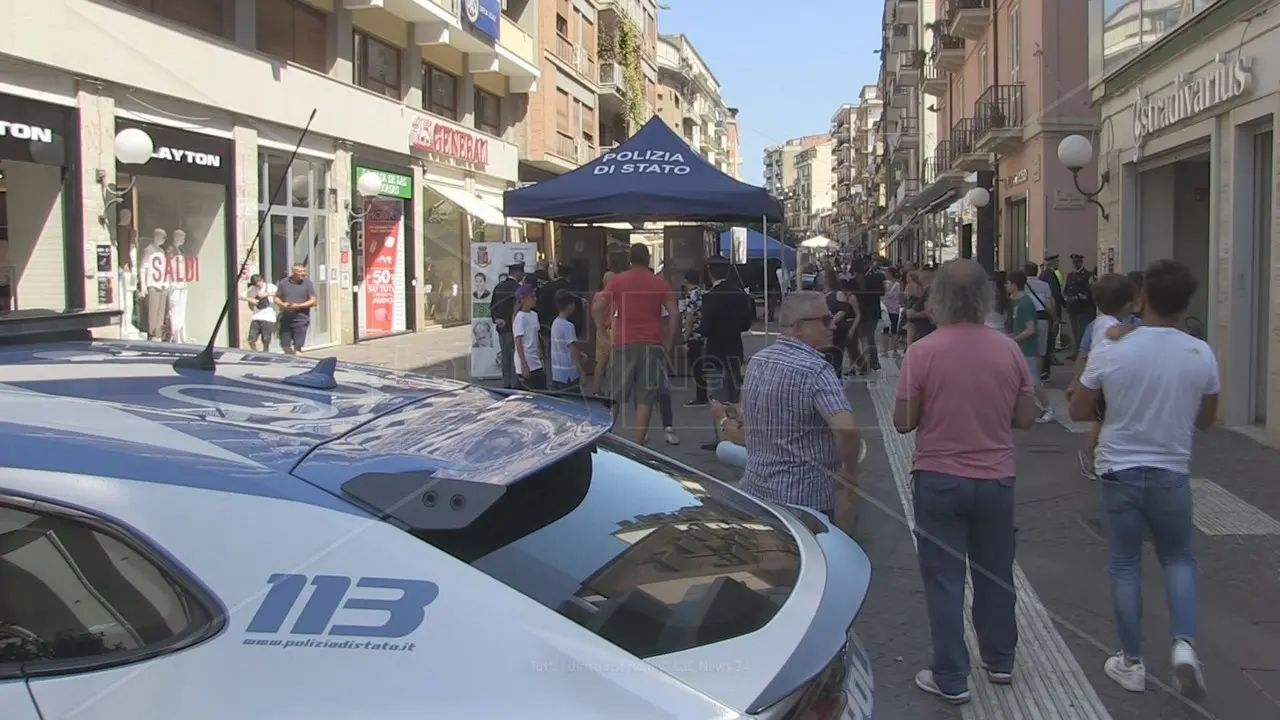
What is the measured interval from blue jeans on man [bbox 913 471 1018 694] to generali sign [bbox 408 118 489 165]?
67.6 ft

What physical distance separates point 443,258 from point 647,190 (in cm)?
1444

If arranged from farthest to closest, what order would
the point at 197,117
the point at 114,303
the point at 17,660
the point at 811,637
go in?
the point at 197,117, the point at 114,303, the point at 811,637, the point at 17,660

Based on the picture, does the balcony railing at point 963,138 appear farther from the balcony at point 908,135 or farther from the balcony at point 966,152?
the balcony at point 908,135

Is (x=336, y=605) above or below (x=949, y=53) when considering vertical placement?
below

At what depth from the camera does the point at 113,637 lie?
1761 millimetres

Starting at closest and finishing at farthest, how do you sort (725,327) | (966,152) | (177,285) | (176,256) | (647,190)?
(725,327) → (647,190) → (177,285) → (176,256) → (966,152)

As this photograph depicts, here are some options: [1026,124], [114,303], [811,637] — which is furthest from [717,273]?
[1026,124]

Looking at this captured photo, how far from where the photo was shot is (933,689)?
420 cm

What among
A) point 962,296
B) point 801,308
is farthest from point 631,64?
point 962,296

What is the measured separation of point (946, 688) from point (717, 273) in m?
7.92

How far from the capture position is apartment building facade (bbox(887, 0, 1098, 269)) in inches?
786

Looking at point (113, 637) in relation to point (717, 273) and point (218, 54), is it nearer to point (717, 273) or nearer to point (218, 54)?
point (717, 273)

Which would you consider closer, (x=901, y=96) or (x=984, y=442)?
(x=984, y=442)

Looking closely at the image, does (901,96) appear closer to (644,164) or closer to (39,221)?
(644,164)
